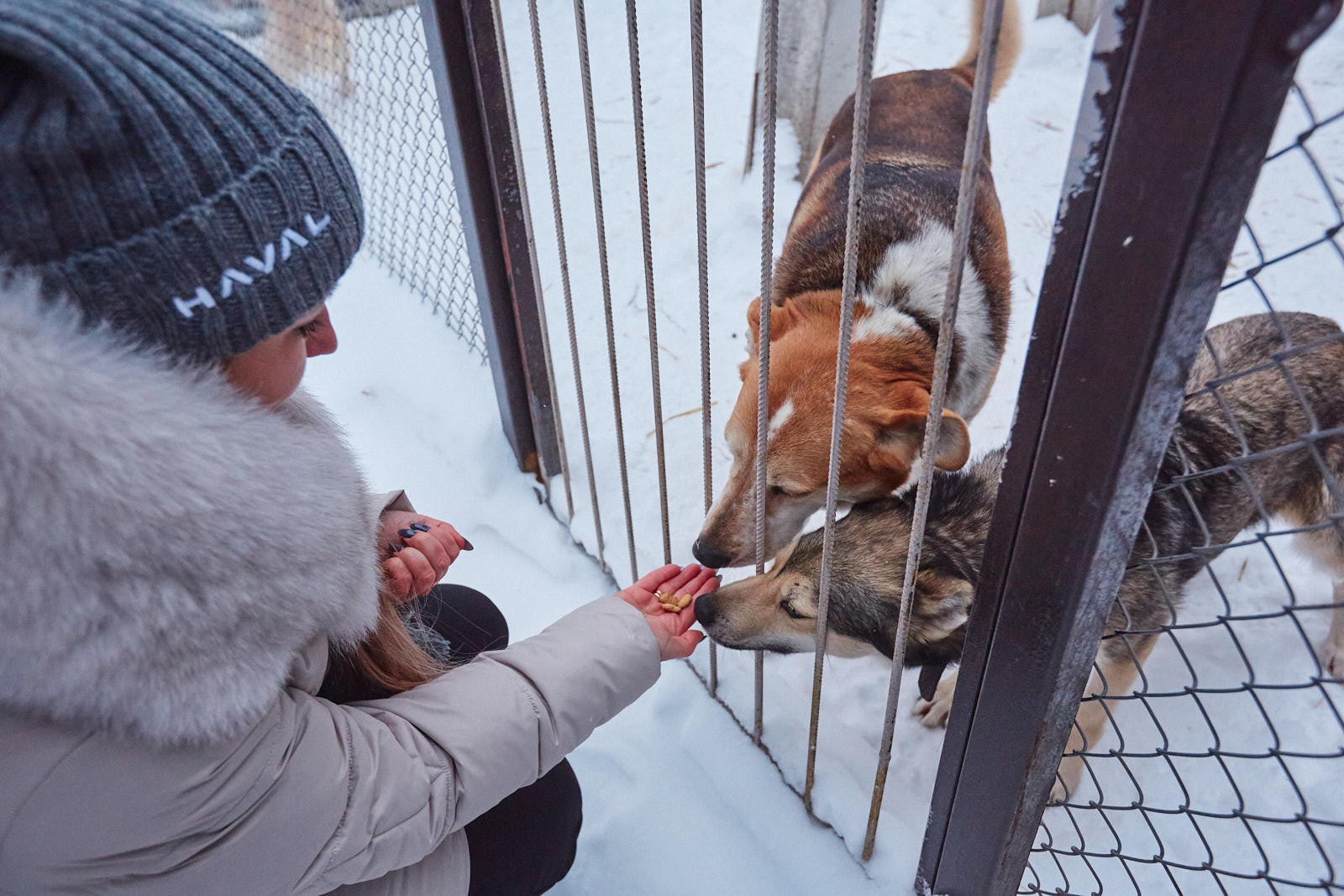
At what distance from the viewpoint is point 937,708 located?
83.9 inches

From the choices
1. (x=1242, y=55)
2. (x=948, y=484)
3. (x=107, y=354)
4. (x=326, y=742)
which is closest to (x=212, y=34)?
(x=107, y=354)

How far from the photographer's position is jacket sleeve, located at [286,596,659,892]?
109cm

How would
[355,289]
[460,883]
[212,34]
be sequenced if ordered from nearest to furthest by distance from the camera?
[212,34] < [460,883] < [355,289]

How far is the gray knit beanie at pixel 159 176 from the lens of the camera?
75 cm

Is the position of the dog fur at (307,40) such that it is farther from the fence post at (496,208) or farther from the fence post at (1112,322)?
the fence post at (1112,322)

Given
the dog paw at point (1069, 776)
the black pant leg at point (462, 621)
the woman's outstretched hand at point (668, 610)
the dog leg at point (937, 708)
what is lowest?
the dog paw at point (1069, 776)

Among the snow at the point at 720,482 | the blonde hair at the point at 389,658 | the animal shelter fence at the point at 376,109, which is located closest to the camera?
the blonde hair at the point at 389,658

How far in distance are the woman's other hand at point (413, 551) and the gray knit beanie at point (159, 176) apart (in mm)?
733

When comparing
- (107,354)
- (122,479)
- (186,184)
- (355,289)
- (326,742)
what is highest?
(186,184)

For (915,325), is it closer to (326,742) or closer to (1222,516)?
(1222,516)

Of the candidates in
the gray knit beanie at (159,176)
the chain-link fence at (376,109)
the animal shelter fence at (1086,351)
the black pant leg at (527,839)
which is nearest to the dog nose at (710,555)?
the animal shelter fence at (1086,351)

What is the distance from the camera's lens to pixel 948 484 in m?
1.85

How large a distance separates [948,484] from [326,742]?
1.39 meters

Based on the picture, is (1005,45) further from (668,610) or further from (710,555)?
(668,610)
